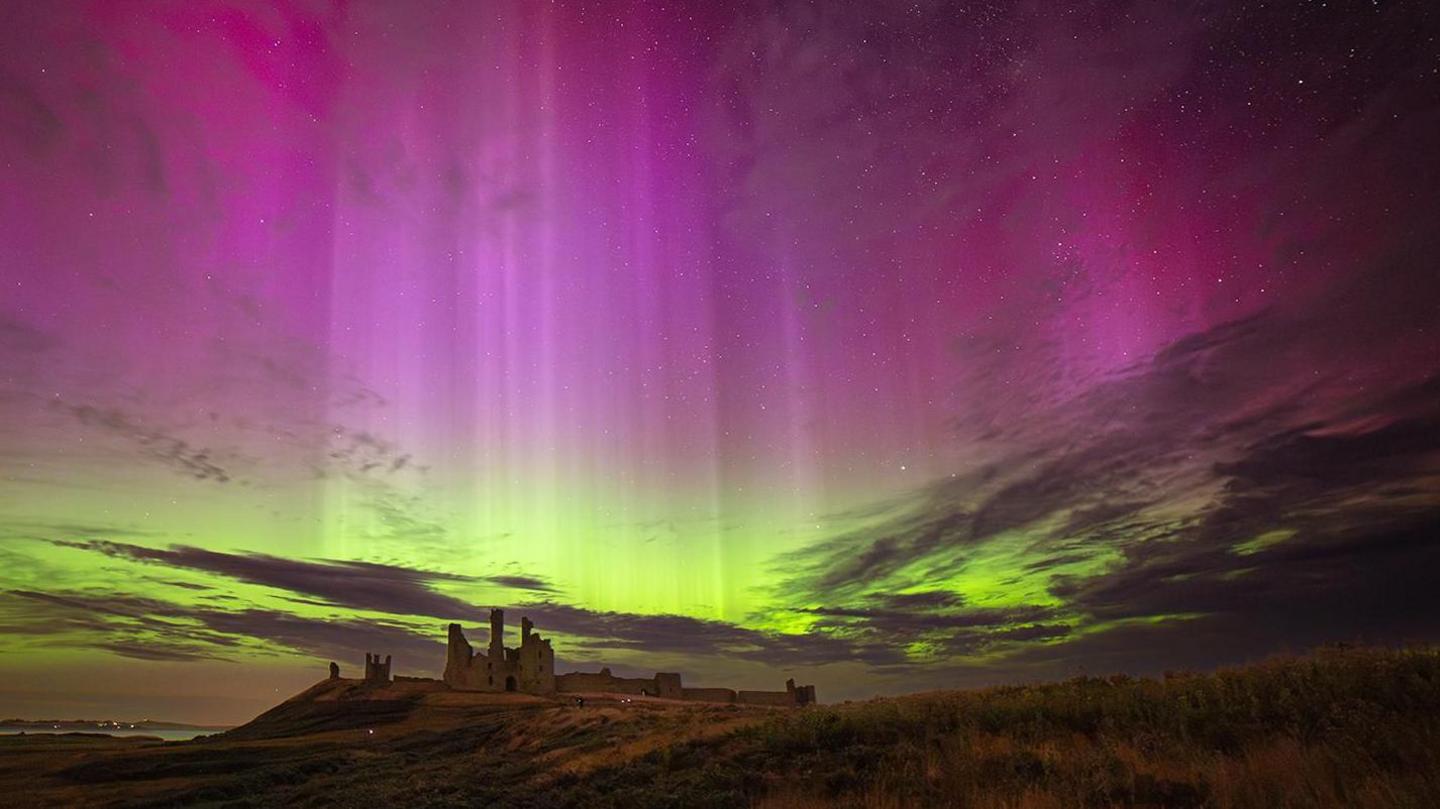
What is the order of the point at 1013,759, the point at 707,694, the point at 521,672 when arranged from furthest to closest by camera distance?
the point at 521,672 < the point at 707,694 < the point at 1013,759

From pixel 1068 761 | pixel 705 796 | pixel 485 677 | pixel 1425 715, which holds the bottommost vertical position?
pixel 485 677

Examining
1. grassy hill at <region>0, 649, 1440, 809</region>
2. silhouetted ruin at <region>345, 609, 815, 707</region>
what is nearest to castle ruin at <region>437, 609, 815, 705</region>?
silhouetted ruin at <region>345, 609, 815, 707</region>

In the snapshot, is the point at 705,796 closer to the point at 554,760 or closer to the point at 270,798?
the point at 554,760

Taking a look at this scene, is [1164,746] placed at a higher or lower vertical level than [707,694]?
higher

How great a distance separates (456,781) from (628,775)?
8.18m

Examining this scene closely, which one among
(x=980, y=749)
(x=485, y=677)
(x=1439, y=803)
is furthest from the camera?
(x=485, y=677)

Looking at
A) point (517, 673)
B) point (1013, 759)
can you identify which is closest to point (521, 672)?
point (517, 673)

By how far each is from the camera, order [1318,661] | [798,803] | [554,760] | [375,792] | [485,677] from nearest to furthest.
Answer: [798,803] < [1318,661] < [375,792] < [554,760] < [485,677]

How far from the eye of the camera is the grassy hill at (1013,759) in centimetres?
884

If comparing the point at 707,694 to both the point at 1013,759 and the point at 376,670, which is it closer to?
the point at 376,670

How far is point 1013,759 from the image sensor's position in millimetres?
11305

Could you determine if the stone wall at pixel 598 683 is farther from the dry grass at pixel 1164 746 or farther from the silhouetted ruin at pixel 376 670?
the dry grass at pixel 1164 746

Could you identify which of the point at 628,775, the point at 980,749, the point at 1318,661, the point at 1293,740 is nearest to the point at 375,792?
the point at 628,775

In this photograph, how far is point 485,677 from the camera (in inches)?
2842
